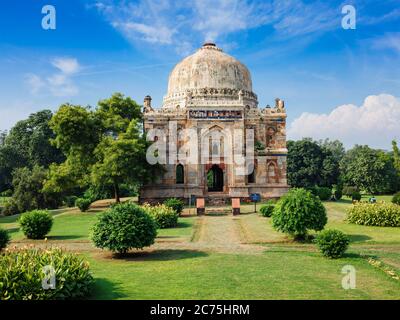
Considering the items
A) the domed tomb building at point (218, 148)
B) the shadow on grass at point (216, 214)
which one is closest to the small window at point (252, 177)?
the domed tomb building at point (218, 148)

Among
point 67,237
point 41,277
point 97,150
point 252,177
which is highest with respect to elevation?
point 97,150

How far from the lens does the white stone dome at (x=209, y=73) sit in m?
36.1

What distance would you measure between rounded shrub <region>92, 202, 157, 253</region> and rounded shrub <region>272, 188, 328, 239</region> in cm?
534

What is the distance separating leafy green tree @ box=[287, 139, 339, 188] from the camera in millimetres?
41469

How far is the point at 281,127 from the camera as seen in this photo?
1326 inches

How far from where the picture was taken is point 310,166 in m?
41.6

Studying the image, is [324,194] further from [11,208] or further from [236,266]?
[11,208]

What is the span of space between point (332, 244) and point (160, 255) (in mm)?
5610

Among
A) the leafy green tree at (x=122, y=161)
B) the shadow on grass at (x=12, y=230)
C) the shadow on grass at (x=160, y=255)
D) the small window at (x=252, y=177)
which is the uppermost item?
the leafy green tree at (x=122, y=161)

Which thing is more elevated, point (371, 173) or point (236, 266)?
point (371, 173)

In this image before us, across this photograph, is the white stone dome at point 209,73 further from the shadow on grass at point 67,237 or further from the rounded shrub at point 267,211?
the shadow on grass at point 67,237

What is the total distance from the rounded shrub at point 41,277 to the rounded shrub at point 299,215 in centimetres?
869

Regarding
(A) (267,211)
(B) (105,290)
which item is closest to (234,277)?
(B) (105,290)
